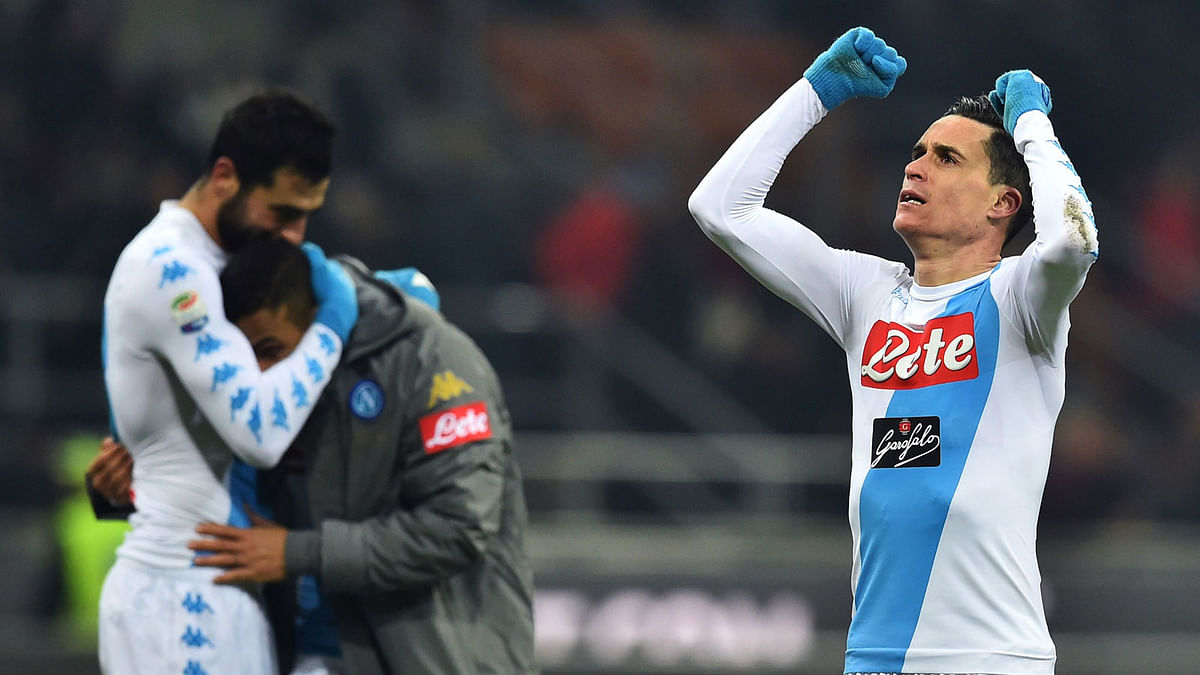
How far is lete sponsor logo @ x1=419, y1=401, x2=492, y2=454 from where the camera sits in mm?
3861

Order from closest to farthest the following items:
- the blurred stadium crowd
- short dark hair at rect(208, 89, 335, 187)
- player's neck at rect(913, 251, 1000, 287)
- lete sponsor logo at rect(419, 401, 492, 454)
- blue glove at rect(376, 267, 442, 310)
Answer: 1. player's neck at rect(913, 251, 1000, 287)
2. lete sponsor logo at rect(419, 401, 492, 454)
3. short dark hair at rect(208, 89, 335, 187)
4. blue glove at rect(376, 267, 442, 310)
5. the blurred stadium crowd

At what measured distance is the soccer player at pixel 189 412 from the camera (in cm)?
363

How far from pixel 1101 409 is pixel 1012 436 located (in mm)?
8066

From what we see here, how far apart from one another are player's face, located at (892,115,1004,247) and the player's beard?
159cm

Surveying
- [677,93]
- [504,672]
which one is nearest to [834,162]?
[677,93]

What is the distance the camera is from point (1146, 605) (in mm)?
8586

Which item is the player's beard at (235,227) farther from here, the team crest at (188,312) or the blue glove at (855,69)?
the blue glove at (855,69)

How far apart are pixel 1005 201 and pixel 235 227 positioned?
1.85 m

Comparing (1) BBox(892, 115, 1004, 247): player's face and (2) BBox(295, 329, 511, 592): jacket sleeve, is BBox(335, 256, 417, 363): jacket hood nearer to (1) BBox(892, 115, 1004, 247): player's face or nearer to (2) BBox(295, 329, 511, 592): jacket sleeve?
(2) BBox(295, 329, 511, 592): jacket sleeve

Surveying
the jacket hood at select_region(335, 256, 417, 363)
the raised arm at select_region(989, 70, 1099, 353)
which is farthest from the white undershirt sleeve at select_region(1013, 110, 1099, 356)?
the jacket hood at select_region(335, 256, 417, 363)

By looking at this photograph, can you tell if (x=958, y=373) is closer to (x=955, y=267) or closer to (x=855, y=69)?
(x=955, y=267)

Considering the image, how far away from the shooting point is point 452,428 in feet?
12.7

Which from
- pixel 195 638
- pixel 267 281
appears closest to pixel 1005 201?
pixel 267 281

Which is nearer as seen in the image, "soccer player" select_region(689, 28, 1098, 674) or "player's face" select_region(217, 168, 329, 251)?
"soccer player" select_region(689, 28, 1098, 674)
